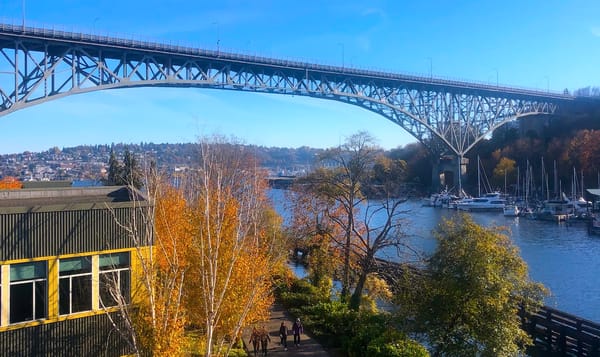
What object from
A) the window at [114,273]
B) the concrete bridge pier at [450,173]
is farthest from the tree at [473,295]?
the concrete bridge pier at [450,173]

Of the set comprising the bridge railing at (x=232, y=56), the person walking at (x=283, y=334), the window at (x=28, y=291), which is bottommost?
the person walking at (x=283, y=334)

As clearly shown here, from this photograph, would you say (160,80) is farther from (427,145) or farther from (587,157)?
(587,157)

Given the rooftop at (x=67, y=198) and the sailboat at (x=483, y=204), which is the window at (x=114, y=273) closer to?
the rooftop at (x=67, y=198)

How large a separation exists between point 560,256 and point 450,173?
4416cm

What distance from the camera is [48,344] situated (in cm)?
859

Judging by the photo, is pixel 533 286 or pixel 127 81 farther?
pixel 127 81

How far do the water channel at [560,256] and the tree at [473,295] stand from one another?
1936 mm

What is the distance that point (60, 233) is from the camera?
866 cm

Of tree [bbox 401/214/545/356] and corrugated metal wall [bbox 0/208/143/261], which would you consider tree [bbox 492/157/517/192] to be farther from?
corrugated metal wall [bbox 0/208/143/261]

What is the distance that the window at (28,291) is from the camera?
8234mm

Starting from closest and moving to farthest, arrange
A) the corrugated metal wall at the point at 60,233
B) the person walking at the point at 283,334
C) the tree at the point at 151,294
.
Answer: the tree at the point at 151,294
the corrugated metal wall at the point at 60,233
the person walking at the point at 283,334

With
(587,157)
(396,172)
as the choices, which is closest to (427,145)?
(587,157)

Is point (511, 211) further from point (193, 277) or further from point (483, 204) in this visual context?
point (193, 277)

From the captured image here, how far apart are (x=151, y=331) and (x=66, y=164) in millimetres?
116680
